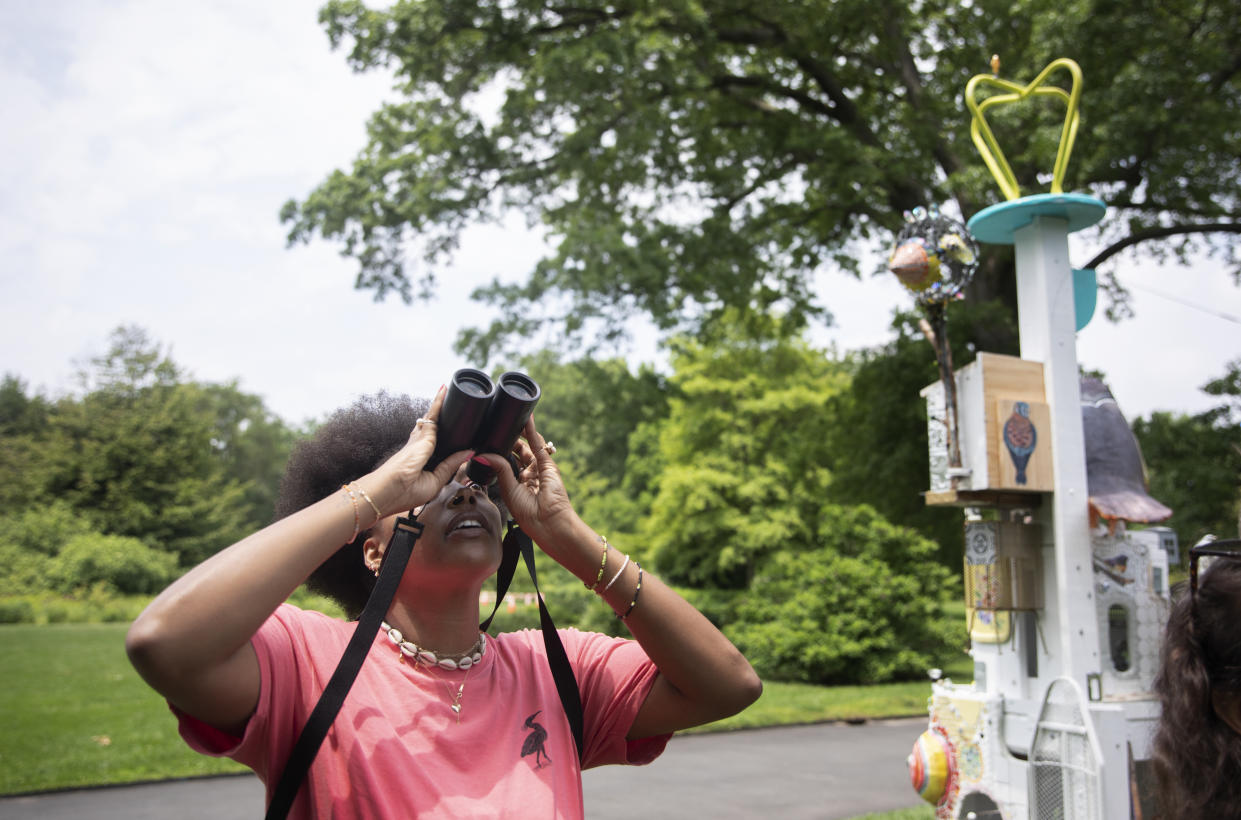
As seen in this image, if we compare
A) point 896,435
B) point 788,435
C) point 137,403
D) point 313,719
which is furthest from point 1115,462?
point 137,403

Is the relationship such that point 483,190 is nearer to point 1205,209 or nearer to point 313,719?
point 1205,209

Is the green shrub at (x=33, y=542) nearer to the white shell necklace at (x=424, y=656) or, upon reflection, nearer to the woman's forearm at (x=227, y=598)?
the white shell necklace at (x=424, y=656)

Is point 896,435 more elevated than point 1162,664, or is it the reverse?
point 896,435

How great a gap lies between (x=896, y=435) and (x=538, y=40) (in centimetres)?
655

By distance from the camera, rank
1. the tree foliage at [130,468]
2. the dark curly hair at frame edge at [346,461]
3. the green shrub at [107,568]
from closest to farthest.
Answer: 1. the dark curly hair at frame edge at [346,461]
2. the green shrub at [107,568]
3. the tree foliage at [130,468]

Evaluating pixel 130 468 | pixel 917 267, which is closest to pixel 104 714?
pixel 917 267

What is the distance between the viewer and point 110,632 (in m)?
19.0

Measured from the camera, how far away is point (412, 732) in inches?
65.2

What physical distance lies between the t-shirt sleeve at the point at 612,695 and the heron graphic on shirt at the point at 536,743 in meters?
0.16

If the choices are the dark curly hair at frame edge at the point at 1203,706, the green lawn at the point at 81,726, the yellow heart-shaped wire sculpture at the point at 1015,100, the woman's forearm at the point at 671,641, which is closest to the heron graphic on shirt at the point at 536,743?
the woman's forearm at the point at 671,641

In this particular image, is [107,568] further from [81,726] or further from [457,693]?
[457,693]

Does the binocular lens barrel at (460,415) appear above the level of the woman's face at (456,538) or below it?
above

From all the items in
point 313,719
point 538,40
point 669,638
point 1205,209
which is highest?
point 538,40

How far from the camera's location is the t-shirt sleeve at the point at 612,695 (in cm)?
194
